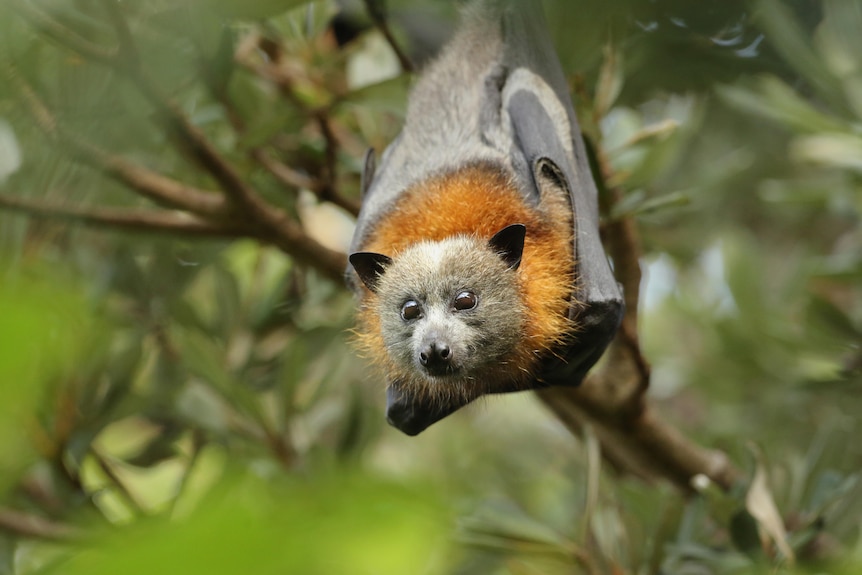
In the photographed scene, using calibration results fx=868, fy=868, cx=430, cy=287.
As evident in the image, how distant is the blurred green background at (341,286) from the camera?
297 centimetres

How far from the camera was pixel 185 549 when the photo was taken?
2.14ft

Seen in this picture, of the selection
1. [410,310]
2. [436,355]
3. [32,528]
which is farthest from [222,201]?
[32,528]

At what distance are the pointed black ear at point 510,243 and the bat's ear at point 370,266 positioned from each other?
39 centimetres

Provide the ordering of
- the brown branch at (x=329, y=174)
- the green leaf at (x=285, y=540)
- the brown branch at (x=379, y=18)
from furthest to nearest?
the brown branch at (x=329, y=174), the brown branch at (x=379, y=18), the green leaf at (x=285, y=540)

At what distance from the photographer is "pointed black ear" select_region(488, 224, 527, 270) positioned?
2.97 meters

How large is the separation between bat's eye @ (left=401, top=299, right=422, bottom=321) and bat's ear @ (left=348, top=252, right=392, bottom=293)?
13 cm

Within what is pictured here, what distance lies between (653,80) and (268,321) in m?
2.29

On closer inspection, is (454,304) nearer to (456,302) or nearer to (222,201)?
(456,302)

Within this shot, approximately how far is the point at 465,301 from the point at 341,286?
121 centimetres

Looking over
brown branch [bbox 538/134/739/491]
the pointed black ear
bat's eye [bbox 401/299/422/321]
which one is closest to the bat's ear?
bat's eye [bbox 401/299/422/321]

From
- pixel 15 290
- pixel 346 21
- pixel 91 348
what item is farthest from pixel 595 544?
pixel 15 290

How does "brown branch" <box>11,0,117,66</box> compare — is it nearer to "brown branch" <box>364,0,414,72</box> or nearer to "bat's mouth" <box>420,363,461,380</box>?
"brown branch" <box>364,0,414,72</box>

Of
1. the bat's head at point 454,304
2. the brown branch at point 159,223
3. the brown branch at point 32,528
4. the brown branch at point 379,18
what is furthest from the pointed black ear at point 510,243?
the brown branch at point 32,528

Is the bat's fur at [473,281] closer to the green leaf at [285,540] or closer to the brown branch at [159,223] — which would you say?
the brown branch at [159,223]
